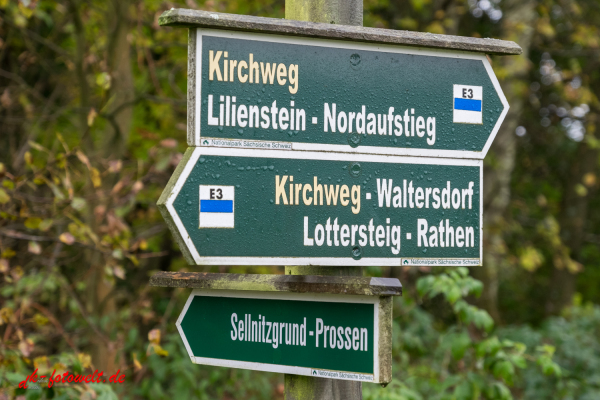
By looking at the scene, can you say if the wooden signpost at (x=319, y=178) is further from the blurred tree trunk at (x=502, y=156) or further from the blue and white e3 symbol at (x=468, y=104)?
the blurred tree trunk at (x=502, y=156)

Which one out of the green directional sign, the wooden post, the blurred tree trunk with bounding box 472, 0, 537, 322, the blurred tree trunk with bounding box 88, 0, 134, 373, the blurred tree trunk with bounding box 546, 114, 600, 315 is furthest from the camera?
the blurred tree trunk with bounding box 546, 114, 600, 315

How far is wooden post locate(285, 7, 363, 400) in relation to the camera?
1.80 metres

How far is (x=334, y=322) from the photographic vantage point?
5.51ft

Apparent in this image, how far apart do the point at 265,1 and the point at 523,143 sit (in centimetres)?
737

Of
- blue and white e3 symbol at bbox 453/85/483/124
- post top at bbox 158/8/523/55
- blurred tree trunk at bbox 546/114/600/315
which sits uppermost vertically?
post top at bbox 158/8/523/55

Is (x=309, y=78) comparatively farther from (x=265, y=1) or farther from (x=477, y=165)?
(x=265, y=1)

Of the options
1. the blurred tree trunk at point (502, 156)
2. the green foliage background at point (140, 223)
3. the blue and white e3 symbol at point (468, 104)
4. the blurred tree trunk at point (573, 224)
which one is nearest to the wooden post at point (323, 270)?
the blue and white e3 symbol at point (468, 104)

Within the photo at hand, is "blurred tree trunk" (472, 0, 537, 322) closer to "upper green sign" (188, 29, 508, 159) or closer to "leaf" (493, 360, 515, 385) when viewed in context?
"leaf" (493, 360, 515, 385)

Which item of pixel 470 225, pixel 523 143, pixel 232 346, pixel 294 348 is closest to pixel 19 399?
pixel 232 346

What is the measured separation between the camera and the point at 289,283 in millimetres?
1708

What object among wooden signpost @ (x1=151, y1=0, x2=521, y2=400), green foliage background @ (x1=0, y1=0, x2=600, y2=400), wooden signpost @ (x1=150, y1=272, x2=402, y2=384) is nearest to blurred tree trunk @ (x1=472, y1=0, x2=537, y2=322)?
green foliage background @ (x1=0, y1=0, x2=600, y2=400)

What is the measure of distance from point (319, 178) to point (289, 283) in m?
0.31

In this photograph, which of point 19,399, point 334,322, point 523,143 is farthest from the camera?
point 523,143

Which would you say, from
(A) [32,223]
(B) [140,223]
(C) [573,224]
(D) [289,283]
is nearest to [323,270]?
(D) [289,283]
